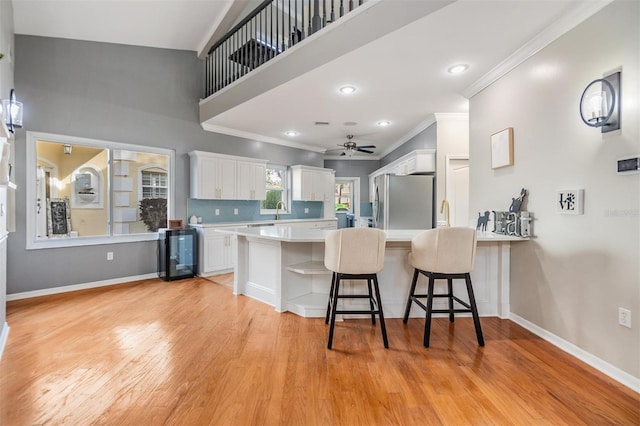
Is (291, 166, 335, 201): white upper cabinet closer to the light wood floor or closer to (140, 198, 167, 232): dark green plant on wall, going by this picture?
(140, 198, 167, 232): dark green plant on wall

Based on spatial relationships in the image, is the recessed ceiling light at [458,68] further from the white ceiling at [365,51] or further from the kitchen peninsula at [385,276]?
the kitchen peninsula at [385,276]

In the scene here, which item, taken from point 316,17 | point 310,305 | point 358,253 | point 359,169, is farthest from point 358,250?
point 359,169

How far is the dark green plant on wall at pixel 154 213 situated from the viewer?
15.9 feet

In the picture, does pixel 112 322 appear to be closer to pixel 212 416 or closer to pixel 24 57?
pixel 212 416

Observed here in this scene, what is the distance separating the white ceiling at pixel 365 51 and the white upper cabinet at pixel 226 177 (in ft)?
2.17

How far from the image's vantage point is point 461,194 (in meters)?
4.53

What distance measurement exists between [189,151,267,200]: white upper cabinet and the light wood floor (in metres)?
2.57

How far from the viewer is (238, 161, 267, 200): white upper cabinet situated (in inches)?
218

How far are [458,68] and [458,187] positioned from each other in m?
2.03

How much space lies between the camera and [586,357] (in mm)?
2121

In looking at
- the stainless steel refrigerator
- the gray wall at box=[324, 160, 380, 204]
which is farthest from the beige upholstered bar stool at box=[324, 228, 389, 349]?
the gray wall at box=[324, 160, 380, 204]

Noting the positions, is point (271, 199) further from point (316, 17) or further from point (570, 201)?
point (570, 201)

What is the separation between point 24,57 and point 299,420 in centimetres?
526

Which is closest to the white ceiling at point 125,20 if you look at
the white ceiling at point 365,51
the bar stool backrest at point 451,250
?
the white ceiling at point 365,51
